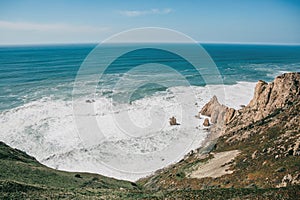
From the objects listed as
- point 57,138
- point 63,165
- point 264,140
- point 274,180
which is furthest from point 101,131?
point 274,180

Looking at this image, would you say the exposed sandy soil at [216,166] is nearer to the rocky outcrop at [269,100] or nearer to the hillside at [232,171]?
the hillside at [232,171]

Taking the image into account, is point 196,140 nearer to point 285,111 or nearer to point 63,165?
point 285,111

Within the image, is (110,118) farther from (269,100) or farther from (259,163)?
(259,163)

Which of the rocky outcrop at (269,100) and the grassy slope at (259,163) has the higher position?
the rocky outcrop at (269,100)

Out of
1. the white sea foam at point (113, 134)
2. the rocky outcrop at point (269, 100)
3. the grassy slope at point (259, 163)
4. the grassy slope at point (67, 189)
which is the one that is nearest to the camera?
the grassy slope at point (67, 189)

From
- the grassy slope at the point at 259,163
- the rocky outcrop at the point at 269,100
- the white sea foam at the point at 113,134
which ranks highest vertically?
the rocky outcrop at the point at 269,100

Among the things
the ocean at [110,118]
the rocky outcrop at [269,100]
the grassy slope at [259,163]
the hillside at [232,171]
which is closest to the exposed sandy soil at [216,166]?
the hillside at [232,171]

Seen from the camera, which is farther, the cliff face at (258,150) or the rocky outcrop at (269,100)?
the rocky outcrop at (269,100)
